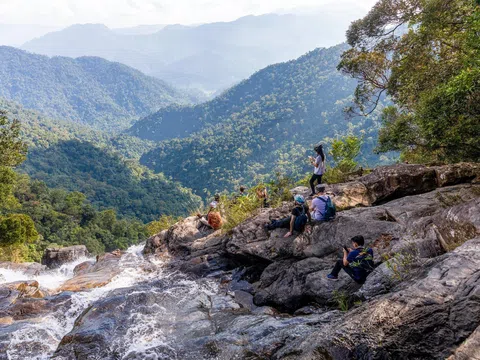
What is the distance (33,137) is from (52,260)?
155m

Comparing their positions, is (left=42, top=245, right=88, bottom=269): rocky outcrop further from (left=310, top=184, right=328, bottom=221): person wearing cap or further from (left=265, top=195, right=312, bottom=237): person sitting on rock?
(left=310, top=184, right=328, bottom=221): person wearing cap

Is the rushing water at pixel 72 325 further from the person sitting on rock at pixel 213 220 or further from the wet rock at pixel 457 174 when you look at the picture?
the wet rock at pixel 457 174

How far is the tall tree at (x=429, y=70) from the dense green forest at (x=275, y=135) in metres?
77.7

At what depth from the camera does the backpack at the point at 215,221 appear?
48.6 ft

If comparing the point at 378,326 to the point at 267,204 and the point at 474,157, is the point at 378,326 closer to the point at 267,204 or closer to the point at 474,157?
the point at 474,157

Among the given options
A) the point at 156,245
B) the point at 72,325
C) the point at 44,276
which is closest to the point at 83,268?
the point at 44,276

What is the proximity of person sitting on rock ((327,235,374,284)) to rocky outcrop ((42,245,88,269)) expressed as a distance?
58.7 ft

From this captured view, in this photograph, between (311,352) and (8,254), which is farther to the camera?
(8,254)

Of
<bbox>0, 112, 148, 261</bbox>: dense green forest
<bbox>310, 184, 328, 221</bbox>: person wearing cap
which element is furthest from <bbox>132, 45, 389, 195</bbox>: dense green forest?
<bbox>310, 184, 328, 221</bbox>: person wearing cap

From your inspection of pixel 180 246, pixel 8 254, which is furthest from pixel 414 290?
pixel 8 254

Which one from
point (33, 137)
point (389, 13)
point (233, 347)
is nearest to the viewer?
point (233, 347)

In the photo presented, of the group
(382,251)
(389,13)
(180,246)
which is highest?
(389,13)

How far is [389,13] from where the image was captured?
16.7 metres

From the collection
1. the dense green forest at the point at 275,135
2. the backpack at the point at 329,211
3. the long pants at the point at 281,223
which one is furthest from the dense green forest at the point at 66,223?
the dense green forest at the point at 275,135
